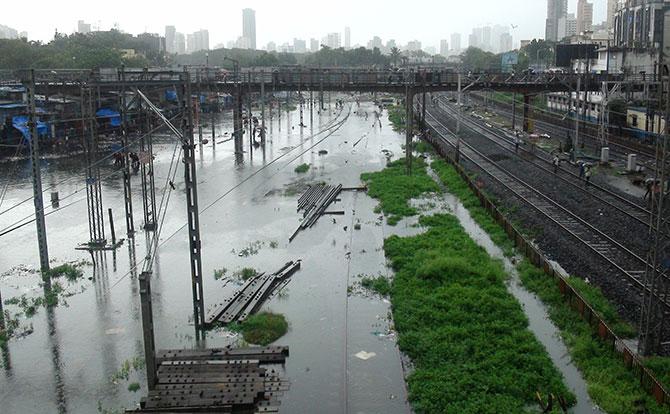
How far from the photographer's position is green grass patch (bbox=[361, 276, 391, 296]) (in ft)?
54.7

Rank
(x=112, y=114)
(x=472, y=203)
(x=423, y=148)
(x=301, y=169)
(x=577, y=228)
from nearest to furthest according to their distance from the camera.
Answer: (x=577, y=228) → (x=472, y=203) → (x=301, y=169) → (x=423, y=148) → (x=112, y=114)

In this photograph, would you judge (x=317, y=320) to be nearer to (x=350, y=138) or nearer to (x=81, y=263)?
(x=81, y=263)

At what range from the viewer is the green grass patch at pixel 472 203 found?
21.2 metres

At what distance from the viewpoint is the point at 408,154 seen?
34000 millimetres

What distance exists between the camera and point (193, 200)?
45.5 ft

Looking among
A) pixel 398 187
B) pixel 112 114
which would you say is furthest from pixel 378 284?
pixel 112 114

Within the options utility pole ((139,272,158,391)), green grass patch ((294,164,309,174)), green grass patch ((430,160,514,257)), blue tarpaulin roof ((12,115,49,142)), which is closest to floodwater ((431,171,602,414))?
green grass patch ((430,160,514,257))

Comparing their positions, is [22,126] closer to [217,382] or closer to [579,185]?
[579,185]

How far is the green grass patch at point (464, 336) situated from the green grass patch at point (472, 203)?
1.60 meters

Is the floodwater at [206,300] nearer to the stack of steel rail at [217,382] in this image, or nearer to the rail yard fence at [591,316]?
the stack of steel rail at [217,382]

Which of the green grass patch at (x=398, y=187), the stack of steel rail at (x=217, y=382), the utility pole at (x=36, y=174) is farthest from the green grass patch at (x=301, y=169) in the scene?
the stack of steel rail at (x=217, y=382)

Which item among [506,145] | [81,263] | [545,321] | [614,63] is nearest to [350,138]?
[506,145]

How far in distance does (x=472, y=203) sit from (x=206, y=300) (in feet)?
46.4

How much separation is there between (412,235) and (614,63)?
45906 millimetres
